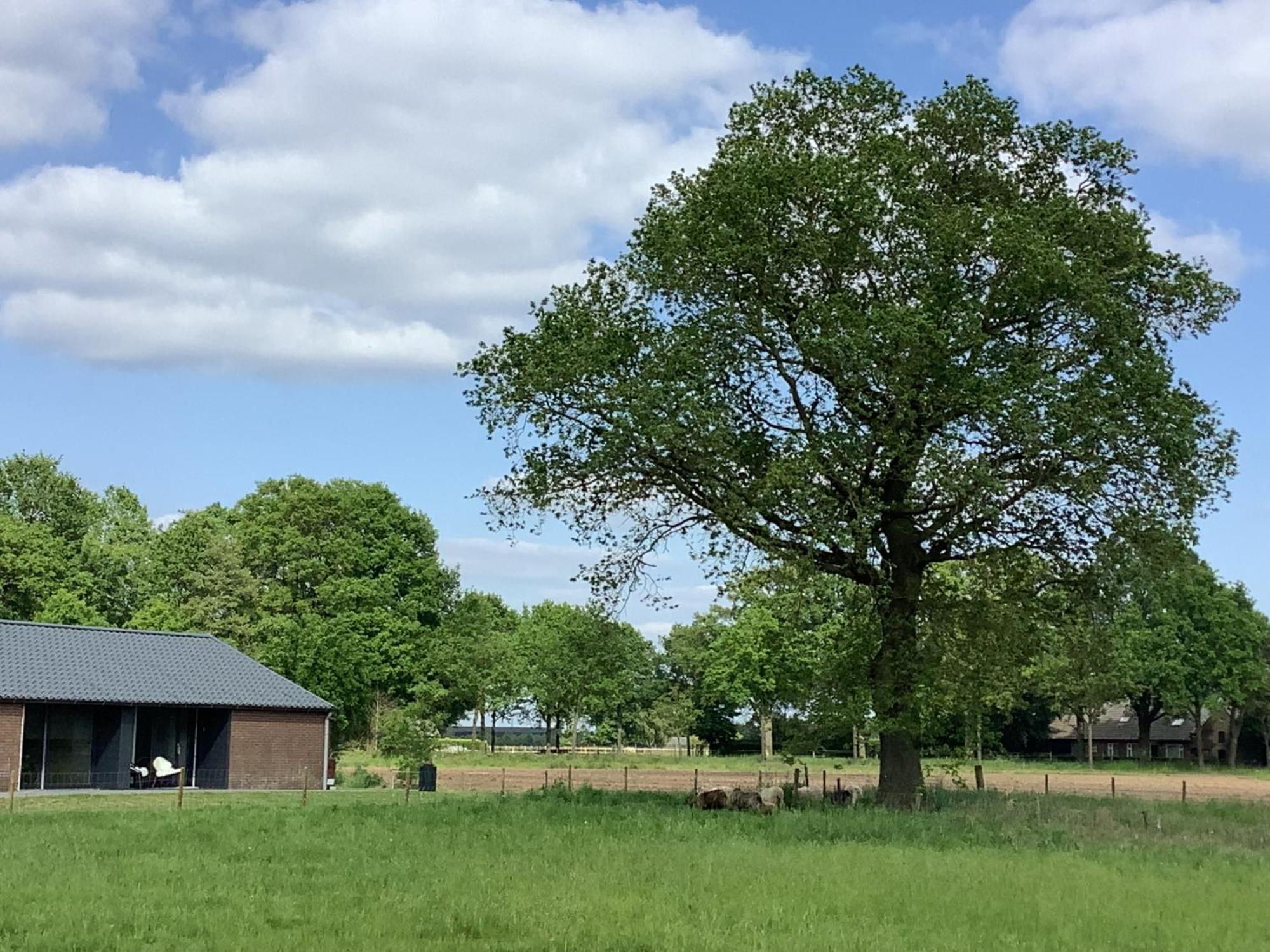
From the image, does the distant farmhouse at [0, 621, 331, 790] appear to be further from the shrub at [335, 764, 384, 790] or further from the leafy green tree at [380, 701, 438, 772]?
the leafy green tree at [380, 701, 438, 772]

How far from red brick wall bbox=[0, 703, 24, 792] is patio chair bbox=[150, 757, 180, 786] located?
4509 millimetres

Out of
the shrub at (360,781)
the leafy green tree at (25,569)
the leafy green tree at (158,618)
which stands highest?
the leafy green tree at (25,569)

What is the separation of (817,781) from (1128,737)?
7065 cm

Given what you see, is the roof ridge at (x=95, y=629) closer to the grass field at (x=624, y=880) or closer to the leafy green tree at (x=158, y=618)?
the grass field at (x=624, y=880)

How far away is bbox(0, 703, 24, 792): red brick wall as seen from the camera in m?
40.5

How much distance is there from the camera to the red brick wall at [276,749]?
150 feet

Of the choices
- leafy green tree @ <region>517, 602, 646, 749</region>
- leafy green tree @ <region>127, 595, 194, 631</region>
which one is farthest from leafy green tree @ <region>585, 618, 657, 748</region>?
leafy green tree @ <region>127, 595, 194, 631</region>

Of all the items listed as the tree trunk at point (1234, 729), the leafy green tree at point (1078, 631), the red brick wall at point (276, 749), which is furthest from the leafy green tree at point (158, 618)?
the tree trunk at point (1234, 729)

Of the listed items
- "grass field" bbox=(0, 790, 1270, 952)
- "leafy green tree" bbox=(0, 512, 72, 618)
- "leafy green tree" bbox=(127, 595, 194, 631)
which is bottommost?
"grass field" bbox=(0, 790, 1270, 952)

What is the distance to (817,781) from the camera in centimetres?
5622

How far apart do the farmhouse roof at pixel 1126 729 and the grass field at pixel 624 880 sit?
9216 centimetres

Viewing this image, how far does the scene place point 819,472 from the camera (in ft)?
90.6

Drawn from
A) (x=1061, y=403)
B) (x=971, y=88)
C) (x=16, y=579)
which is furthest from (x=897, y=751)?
(x=16, y=579)

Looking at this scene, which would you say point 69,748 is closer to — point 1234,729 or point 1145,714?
point 1145,714
